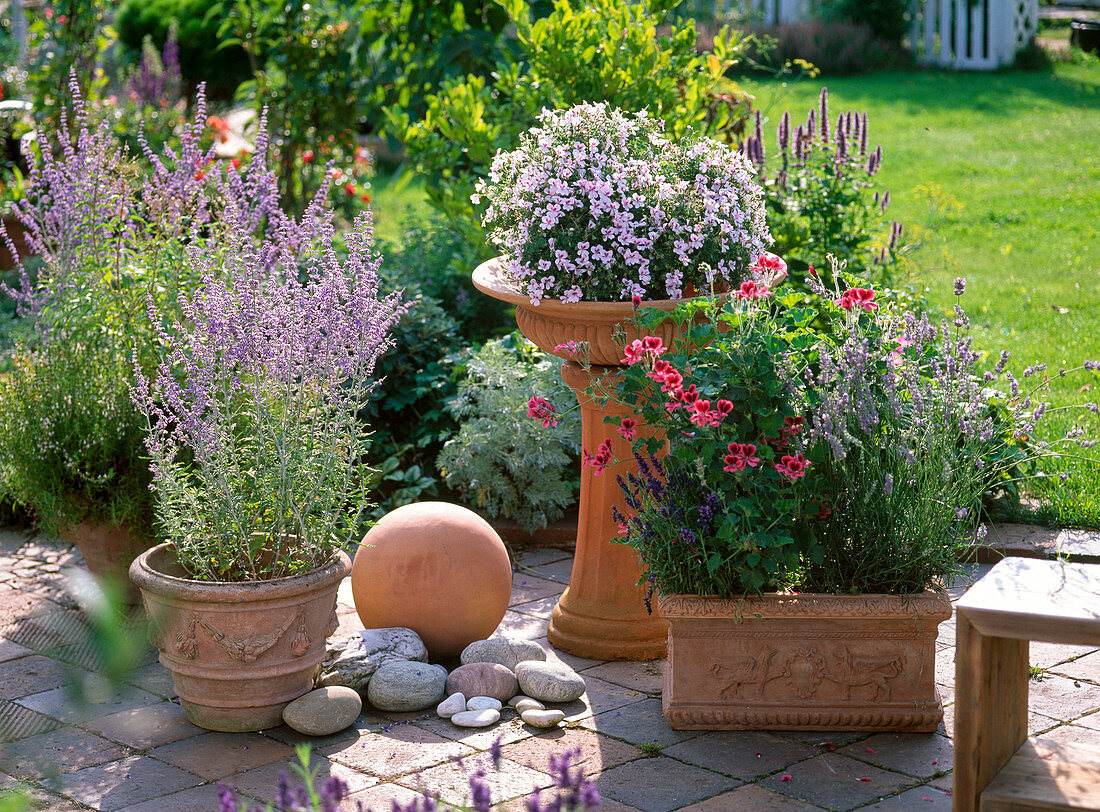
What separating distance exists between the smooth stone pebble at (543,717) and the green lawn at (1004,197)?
7.80 ft

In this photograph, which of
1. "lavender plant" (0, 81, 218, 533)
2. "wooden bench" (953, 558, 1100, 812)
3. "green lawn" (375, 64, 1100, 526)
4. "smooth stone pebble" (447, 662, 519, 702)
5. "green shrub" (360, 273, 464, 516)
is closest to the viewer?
"wooden bench" (953, 558, 1100, 812)

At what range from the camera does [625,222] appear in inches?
139

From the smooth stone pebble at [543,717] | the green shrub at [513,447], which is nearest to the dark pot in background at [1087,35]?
the green shrub at [513,447]

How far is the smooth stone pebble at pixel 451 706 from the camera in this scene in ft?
11.4

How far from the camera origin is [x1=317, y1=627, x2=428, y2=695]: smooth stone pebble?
3592mm

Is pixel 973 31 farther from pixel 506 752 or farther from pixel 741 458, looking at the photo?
pixel 506 752

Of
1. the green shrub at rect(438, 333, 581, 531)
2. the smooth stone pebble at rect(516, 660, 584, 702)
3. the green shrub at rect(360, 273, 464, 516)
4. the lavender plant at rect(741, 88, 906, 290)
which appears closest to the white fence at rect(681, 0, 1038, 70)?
the lavender plant at rect(741, 88, 906, 290)

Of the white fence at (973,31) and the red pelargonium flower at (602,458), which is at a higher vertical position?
the white fence at (973,31)

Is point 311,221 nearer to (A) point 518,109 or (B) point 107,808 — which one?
(B) point 107,808

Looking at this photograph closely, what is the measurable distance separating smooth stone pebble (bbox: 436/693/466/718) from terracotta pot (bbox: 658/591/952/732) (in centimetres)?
59

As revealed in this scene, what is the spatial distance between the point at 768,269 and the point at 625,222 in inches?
17.1

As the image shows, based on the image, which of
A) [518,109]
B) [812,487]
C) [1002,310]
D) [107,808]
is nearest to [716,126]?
[518,109]

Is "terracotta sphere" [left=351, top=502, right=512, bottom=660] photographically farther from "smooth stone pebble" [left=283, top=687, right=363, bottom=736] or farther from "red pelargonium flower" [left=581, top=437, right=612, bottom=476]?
"red pelargonium flower" [left=581, top=437, right=612, bottom=476]

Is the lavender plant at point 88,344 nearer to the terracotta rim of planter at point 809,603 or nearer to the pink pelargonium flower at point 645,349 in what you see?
the pink pelargonium flower at point 645,349
